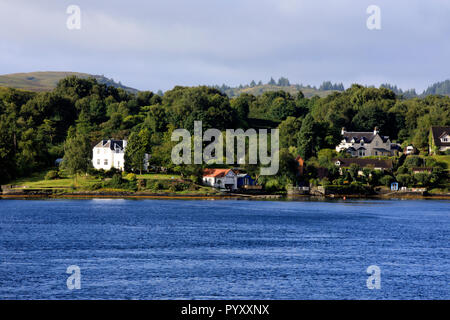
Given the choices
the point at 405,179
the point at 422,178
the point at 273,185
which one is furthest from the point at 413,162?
the point at 273,185

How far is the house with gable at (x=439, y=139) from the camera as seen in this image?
118 metres

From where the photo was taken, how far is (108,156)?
333 feet

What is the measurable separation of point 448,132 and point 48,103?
89.9 metres

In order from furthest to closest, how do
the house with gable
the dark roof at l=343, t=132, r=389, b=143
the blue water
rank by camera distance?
the dark roof at l=343, t=132, r=389, b=143, the house with gable, the blue water

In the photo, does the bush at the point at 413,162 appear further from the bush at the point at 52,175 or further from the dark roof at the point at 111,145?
the bush at the point at 52,175

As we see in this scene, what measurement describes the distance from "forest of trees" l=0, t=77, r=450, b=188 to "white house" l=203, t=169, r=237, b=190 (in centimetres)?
723

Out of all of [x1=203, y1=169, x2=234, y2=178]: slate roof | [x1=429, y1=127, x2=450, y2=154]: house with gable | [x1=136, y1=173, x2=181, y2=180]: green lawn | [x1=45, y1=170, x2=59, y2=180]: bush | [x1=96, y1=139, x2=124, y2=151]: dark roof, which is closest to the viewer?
[x1=136, y1=173, x2=181, y2=180]: green lawn

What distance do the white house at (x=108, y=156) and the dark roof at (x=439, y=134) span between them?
60731 mm

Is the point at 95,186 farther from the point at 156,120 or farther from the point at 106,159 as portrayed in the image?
the point at 156,120

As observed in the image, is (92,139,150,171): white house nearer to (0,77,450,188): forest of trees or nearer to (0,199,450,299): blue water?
(0,77,450,188): forest of trees

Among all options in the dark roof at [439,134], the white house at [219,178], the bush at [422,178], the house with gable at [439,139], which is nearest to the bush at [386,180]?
the bush at [422,178]

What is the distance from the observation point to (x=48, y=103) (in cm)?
13275

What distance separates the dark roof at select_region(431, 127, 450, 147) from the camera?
118m

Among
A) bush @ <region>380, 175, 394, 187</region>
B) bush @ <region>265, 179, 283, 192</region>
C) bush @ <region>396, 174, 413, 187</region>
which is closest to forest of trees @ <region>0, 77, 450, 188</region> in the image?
bush @ <region>265, 179, 283, 192</region>
